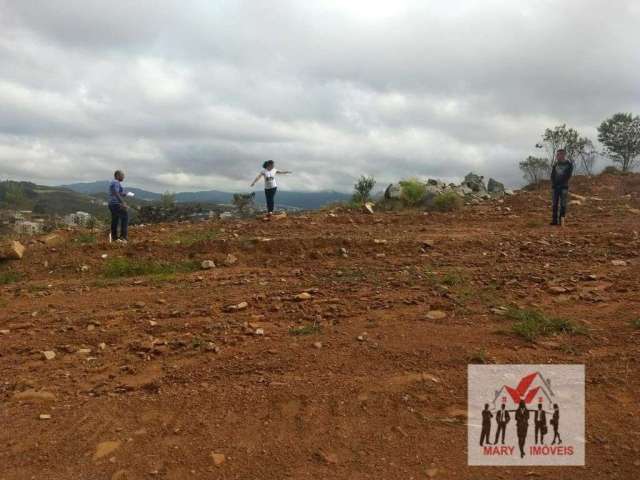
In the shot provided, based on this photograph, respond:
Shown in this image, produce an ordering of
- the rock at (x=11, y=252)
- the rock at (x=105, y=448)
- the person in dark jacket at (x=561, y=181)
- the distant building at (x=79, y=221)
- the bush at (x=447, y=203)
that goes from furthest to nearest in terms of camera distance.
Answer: the bush at (x=447, y=203)
the distant building at (x=79, y=221)
the person in dark jacket at (x=561, y=181)
the rock at (x=11, y=252)
the rock at (x=105, y=448)

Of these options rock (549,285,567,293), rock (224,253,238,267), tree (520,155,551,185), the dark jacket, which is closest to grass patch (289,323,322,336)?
rock (549,285,567,293)

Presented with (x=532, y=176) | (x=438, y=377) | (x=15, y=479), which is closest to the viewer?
(x=15, y=479)

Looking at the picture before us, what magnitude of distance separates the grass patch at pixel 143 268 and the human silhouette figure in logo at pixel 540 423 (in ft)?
16.9

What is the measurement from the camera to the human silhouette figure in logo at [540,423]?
300 centimetres

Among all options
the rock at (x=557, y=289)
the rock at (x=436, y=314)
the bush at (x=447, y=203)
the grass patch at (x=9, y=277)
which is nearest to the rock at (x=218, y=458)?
the rock at (x=436, y=314)

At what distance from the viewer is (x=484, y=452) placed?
2838mm

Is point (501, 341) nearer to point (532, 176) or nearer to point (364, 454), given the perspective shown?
point (364, 454)

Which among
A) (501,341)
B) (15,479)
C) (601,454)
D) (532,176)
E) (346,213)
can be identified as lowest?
(15,479)

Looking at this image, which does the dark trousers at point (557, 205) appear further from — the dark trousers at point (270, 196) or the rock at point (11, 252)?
the rock at point (11, 252)

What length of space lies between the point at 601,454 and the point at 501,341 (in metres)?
1.32

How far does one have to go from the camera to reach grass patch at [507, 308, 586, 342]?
13.4 feet

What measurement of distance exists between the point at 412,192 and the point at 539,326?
9.31 metres

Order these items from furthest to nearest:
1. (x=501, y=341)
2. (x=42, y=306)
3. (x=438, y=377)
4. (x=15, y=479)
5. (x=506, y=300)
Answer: (x=42, y=306) < (x=506, y=300) < (x=501, y=341) < (x=438, y=377) < (x=15, y=479)

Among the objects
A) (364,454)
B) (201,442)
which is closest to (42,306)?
(201,442)
